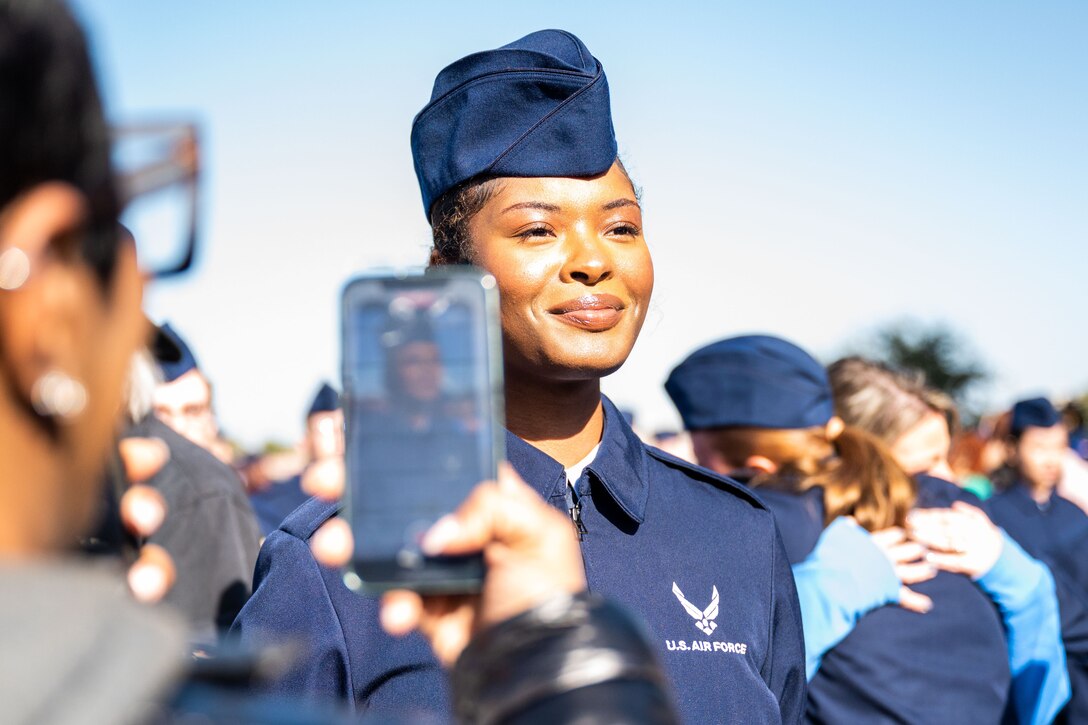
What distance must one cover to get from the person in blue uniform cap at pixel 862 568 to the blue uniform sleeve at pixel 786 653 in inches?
37.6

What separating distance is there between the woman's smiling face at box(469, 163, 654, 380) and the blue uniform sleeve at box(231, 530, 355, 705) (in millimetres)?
→ 621

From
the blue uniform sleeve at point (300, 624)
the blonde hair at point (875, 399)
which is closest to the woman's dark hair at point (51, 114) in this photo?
the blue uniform sleeve at point (300, 624)

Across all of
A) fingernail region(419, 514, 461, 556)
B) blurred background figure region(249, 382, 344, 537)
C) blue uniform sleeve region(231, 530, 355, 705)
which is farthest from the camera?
blurred background figure region(249, 382, 344, 537)

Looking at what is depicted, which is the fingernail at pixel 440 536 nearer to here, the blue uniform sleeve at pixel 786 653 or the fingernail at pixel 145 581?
the fingernail at pixel 145 581

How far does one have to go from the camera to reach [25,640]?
0.94m

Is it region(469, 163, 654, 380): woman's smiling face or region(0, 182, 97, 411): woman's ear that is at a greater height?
region(0, 182, 97, 411): woman's ear

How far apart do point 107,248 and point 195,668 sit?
407 mm

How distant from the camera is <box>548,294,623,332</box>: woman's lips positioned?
7.88 feet

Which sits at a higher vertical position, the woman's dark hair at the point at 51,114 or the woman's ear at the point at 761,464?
the woman's dark hair at the point at 51,114

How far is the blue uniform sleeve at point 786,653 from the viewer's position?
98.3 inches

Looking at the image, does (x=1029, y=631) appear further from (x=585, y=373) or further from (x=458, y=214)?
(x=458, y=214)

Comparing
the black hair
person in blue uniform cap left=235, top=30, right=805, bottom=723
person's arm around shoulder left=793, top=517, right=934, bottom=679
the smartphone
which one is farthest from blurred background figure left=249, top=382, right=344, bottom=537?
the smartphone

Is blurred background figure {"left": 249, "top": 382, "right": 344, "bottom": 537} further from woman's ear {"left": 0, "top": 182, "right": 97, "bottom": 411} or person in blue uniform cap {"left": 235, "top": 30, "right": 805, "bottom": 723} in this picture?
woman's ear {"left": 0, "top": 182, "right": 97, "bottom": 411}

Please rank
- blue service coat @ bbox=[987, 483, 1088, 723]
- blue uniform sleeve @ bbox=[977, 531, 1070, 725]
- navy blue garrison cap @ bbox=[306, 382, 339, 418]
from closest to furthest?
blue uniform sleeve @ bbox=[977, 531, 1070, 725] → blue service coat @ bbox=[987, 483, 1088, 723] → navy blue garrison cap @ bbox=[306, 382, 339, 418]
